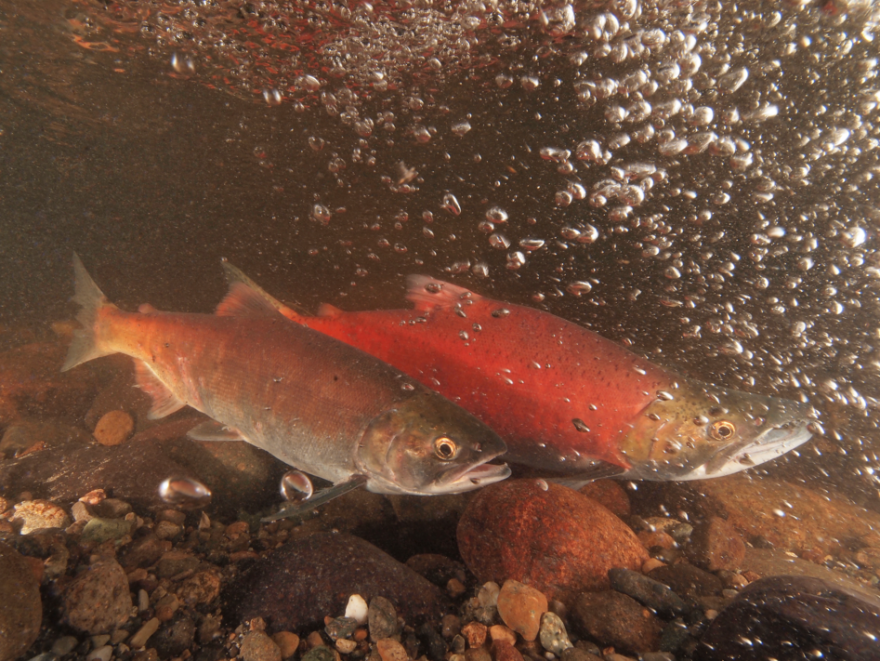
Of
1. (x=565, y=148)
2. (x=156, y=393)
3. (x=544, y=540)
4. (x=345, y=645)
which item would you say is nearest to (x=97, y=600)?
(x=345, y=645)

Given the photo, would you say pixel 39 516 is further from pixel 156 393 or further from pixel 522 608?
pixel 522 608

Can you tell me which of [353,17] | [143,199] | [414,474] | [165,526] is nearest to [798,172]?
[353,17]

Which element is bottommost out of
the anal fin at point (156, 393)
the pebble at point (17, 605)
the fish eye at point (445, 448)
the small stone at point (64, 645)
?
the anal fin at point (156, 393)


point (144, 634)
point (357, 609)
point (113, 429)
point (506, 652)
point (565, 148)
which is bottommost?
point (113, 429)

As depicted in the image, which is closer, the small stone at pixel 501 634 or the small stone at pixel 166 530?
the small stone at pixel 501 634

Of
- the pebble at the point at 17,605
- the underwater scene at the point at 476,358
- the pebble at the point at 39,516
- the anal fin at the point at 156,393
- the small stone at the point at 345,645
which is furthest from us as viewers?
the anal fin at the point at 156,393

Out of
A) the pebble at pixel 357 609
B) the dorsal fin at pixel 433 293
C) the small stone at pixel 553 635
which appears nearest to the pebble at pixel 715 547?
the small stone at pixel 553 635

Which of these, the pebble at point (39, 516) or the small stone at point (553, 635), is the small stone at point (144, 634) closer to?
the pebble at point (39, 516)
